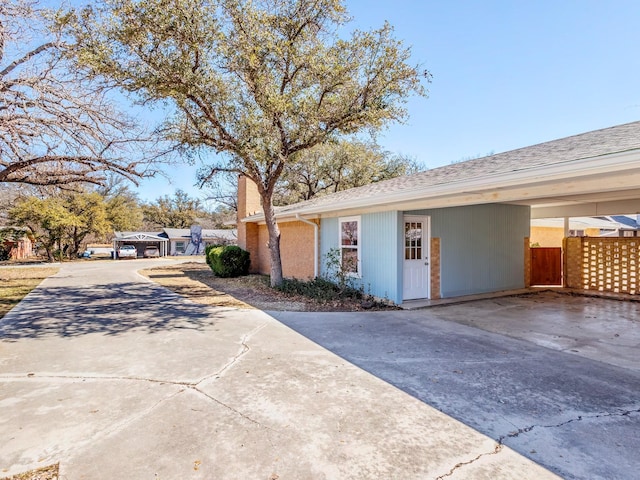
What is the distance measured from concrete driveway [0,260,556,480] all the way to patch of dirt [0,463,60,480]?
0.21ft

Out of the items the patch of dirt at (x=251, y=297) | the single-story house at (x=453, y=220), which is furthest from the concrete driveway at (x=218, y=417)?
the single-story house at (x=453, y=220)

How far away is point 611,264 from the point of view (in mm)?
10883

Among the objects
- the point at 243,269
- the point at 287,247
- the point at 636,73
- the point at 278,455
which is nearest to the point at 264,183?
the point at 287,247

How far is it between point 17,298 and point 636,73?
734 inches

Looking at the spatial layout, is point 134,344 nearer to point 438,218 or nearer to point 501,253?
point 438,218

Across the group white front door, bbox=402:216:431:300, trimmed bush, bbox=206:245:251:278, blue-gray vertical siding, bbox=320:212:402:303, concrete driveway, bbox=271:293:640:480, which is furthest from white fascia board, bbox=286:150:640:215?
trimmed bush, bbox=206:245:251:278

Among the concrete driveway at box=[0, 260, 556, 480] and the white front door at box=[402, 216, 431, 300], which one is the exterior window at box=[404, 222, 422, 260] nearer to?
the white front door at box=[402, 216, 431, 300]

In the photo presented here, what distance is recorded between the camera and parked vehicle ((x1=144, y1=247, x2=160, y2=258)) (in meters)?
38.8

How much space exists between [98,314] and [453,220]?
9.28m

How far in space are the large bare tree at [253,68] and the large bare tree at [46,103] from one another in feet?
3.77

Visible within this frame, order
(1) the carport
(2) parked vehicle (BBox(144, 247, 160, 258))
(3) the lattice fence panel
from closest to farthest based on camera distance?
(3) the lattice fence panel < (1) the carport < (2) parked vehicle (BBox(144, 247, 160, 258))

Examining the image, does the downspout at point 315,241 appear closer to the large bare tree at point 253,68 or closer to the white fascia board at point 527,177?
the large bare tree at point 253,68

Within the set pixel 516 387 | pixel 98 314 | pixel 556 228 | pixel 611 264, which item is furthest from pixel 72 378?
pixel 556 228

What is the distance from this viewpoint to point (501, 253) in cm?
1102
